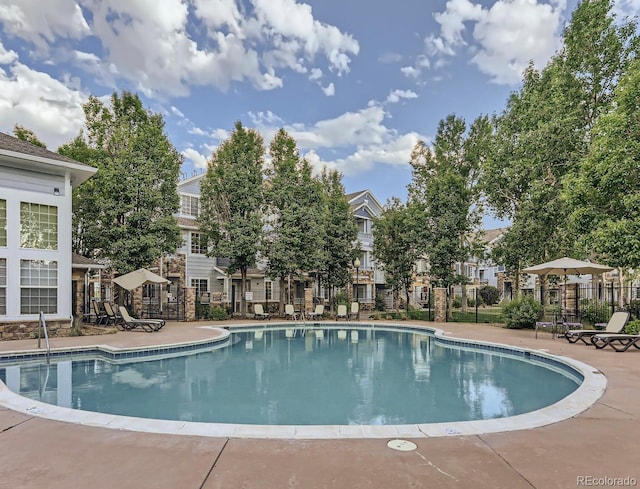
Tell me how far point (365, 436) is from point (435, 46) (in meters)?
18.8

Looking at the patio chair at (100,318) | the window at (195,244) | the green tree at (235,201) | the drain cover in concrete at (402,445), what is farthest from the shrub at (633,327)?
the window at (195,244)

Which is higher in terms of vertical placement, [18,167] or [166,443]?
[18,167]

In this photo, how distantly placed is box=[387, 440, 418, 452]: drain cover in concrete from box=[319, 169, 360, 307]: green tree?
19065 millimetres

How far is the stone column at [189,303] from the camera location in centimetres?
2075

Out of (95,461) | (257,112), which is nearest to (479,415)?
(95,461)

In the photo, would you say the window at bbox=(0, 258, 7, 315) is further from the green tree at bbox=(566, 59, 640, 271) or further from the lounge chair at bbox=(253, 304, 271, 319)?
the green tree at bbox=(566, 59, 640, 271)

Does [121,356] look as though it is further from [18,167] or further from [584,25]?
[584,25]

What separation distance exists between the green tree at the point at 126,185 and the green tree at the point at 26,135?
2281 mm

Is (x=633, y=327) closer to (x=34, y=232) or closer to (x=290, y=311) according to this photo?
(x=290, y=311)

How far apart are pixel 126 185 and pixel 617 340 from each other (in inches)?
760

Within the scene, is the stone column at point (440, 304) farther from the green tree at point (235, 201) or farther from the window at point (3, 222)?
the window at point (3, 222)

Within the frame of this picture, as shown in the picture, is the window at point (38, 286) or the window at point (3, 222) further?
the window at point (38, 286)

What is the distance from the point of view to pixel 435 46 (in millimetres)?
18984

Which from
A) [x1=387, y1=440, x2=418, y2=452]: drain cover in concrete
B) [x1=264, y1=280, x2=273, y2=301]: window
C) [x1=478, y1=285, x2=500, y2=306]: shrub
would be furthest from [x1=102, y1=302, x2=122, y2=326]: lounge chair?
[x1=478, y1=285, x2=500, y2=306]: shrub
